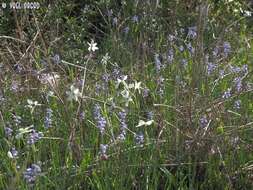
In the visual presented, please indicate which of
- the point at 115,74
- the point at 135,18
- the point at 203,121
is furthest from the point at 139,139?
the point at 135,18

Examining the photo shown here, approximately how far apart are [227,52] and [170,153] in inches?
57.9

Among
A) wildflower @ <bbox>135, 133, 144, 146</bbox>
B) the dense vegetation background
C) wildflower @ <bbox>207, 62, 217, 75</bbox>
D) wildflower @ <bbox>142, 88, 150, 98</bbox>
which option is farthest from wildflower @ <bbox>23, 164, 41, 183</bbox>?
wildflower @ <bbox>207, 62, 217, 75</bbox>

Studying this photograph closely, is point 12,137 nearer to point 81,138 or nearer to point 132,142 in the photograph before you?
point 81,138

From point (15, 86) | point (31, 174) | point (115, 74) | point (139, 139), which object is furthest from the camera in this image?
point (115, 74)

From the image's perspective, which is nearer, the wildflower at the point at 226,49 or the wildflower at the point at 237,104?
the wildflower at the point at 237,104

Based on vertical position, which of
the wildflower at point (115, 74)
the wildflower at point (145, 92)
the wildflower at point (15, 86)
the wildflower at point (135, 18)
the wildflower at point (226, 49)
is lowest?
the wildflower at point (145, 92)

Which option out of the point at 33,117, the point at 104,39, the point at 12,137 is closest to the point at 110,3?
the point at 104,39

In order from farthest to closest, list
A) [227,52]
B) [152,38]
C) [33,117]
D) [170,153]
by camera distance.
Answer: [152,38], [227,52], [33,117], [170,153]

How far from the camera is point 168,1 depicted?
4387 mm

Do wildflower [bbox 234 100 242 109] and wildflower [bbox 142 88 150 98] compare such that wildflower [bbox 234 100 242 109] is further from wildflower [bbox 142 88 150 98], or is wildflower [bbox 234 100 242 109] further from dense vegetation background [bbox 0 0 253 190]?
wildflower [bbox 142 88 150 98]

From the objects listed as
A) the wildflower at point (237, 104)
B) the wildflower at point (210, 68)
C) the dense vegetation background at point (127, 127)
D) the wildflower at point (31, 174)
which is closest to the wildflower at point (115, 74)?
the dense vegetation background at point (127, 127)

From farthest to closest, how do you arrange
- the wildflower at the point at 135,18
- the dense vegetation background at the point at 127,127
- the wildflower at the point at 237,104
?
the wildflower at the point at 135,18 → the wildflower at the point at 237,104 → the dense vegetation background at the point at 127,127

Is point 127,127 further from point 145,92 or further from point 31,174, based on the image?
point 31,174

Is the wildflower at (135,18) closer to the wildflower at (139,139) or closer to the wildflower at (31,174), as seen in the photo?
the wildflower at (139,139)
